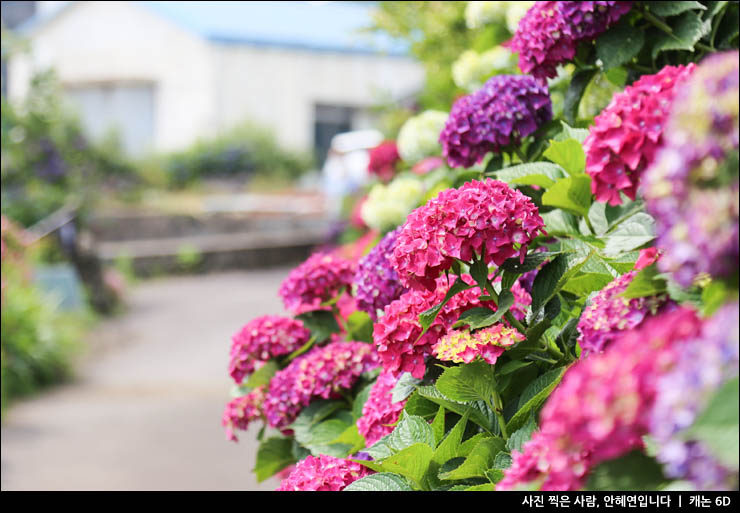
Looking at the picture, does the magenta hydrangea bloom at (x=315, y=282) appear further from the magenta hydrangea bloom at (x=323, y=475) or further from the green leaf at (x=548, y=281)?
the green leaf at (x=548, y=281)

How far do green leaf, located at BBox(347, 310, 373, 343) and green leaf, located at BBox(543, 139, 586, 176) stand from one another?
2.17 feet

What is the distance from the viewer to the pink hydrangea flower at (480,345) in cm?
121

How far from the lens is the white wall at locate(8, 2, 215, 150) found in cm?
2306

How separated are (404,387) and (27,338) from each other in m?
5.04

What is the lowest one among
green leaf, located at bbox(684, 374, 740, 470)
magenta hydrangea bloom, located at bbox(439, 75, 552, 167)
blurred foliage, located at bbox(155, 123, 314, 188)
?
blurred foliage, located at bbox(155, 123, 314, 188)

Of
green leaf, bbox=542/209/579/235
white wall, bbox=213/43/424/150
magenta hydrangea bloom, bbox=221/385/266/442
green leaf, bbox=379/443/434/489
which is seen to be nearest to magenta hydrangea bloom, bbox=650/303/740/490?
green leaf, bbox=379/443/434/489

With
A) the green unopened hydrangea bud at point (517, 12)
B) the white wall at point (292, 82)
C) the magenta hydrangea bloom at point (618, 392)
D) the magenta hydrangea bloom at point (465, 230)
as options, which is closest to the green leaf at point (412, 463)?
the magenta hydrangea bloom at point (465, 230)

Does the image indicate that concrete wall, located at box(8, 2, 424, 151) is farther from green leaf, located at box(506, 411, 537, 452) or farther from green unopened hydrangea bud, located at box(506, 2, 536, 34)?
green leaf, located at box(506, 411, 537, 452)

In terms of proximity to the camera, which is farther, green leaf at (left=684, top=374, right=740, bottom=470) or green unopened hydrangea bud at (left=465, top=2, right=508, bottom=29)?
green unopened hydrangea bud at (left=465, top=2, right=508, bottom=29)

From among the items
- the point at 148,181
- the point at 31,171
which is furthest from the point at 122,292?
the point at 148,181

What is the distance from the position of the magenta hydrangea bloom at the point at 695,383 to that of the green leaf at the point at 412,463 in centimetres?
65

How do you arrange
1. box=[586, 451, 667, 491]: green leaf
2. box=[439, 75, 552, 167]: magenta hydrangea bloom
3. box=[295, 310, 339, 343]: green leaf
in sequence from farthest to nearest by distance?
box=[295, 310, 339, 343]: green leaf, box=[439, 75, 552, 167]: magenta hydrangea bloom, box=[586, 451, 667, 491]: green leaf
